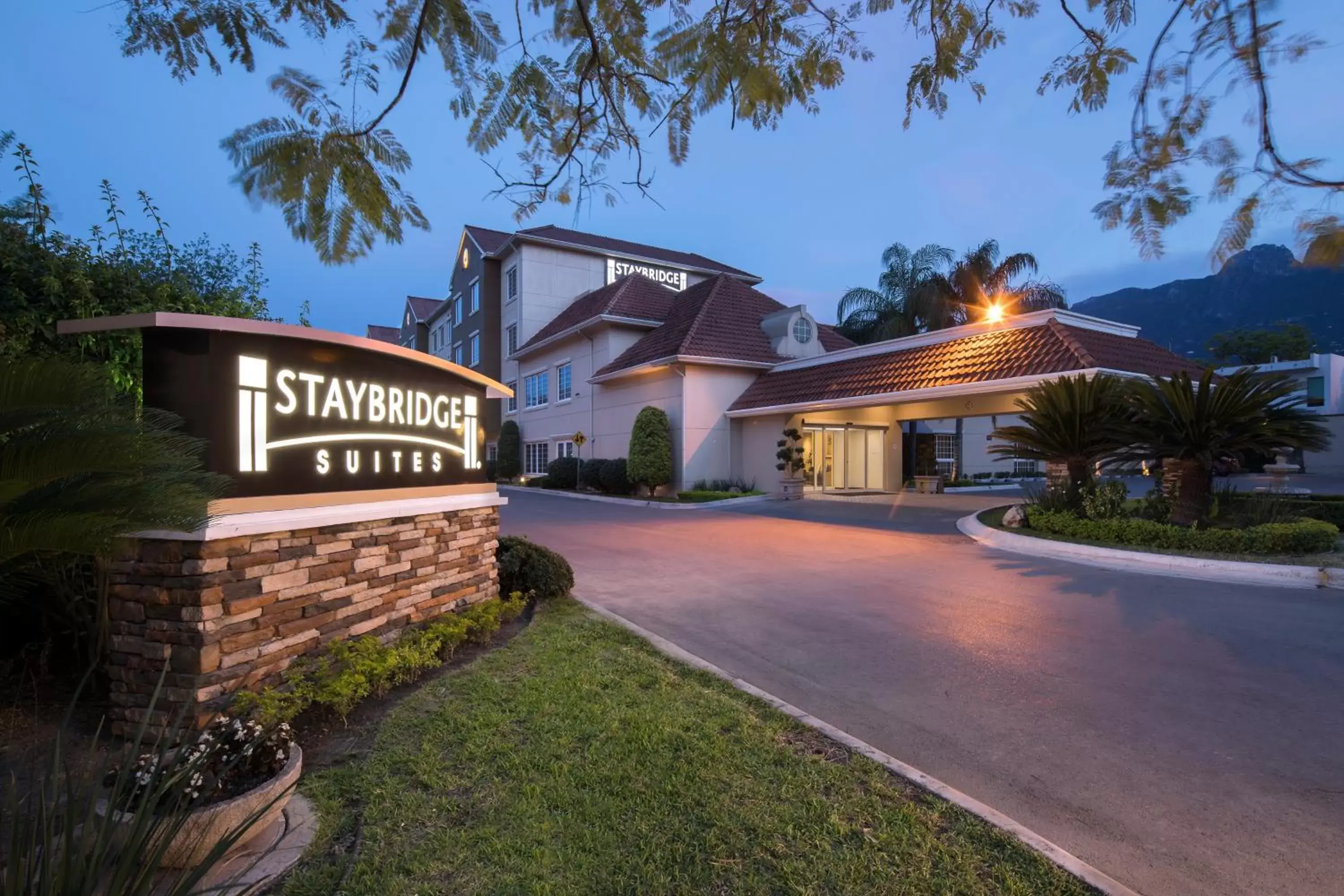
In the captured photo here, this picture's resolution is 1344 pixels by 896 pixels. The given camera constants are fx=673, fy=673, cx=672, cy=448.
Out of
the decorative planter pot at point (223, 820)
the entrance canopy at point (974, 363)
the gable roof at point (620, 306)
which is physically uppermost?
the gable roof at point (620, 306)

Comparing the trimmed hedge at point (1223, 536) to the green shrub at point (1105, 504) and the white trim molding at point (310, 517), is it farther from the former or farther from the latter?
the white trim molding at point (310, 517)

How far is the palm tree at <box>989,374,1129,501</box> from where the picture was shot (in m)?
12.4

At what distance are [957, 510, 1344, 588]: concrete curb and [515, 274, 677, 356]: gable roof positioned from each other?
17455mm

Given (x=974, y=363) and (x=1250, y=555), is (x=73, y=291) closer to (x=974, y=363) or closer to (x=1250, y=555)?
(x=1250, y=555)

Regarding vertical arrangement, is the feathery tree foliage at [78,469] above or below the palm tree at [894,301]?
below

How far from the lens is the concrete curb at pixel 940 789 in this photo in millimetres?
2752

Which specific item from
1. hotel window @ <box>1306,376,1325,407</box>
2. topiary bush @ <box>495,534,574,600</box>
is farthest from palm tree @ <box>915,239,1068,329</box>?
topiary bush @ <box>495,534,574,600</box>

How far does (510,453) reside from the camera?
33250 mm

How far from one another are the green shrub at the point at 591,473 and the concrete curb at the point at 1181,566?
15132 millimetres

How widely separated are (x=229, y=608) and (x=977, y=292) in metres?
34.1

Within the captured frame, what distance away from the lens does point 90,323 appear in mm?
3998

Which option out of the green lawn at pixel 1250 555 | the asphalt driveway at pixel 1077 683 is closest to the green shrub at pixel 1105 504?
the green lawn at pixel 1250 555

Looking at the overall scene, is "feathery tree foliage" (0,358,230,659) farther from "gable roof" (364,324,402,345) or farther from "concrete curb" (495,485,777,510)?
"gable roof" (364,324,402,345)

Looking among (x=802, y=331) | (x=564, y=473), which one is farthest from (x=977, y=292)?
(x=564, y=473)
